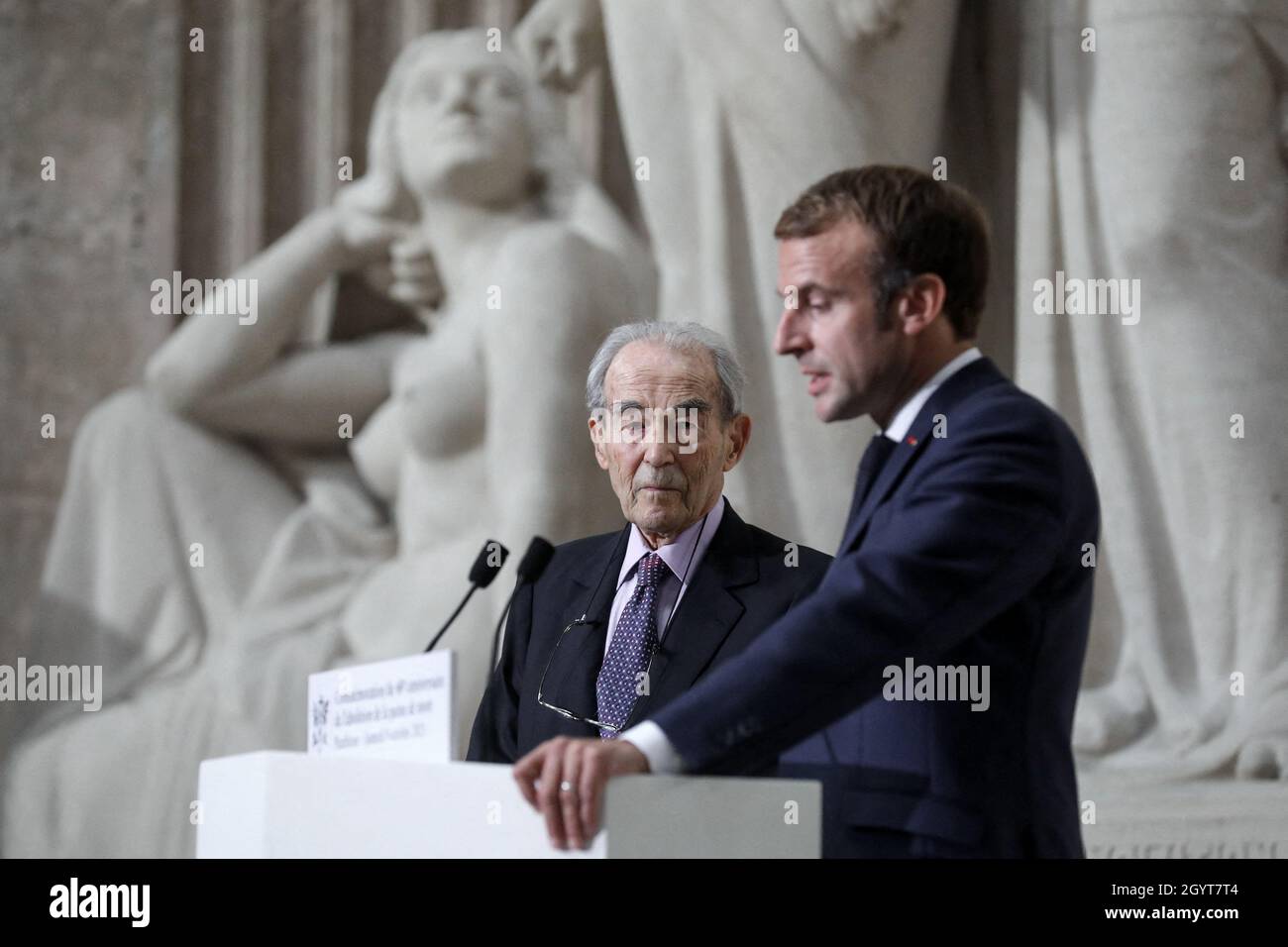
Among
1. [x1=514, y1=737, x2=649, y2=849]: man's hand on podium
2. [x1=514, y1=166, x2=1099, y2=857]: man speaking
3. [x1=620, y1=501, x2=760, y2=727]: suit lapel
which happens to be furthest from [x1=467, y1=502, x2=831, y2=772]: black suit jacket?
[x1=514, y1=737, x2=649, y2=849]: man's hand on podium

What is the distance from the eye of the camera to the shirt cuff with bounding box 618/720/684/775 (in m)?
1.43

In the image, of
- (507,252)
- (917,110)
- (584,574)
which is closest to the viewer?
(584,574)

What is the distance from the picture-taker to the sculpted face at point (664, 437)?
1.83 m

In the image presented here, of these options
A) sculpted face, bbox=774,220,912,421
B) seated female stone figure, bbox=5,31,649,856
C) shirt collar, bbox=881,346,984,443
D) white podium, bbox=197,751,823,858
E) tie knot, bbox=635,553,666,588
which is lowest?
white podium, bbox=197,751,823,858

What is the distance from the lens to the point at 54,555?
4.59m

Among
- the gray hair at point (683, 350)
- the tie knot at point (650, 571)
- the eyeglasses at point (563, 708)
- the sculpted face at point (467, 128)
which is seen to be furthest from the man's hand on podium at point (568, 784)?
the sculpted face at point (467, 128)

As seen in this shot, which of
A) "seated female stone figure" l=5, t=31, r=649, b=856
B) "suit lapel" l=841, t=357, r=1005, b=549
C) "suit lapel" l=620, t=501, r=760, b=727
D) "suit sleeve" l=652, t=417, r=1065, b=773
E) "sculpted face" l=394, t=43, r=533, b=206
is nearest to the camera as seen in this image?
"suit sleeve" l=652, t=417, r=1065, b=773

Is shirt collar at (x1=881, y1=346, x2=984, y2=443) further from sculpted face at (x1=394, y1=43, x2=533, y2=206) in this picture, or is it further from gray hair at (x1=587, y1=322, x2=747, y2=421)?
sculpted face at (x1=394, y1=43, x2=533, y2=206)

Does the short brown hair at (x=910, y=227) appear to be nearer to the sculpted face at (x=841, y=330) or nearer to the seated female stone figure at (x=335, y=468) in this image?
the sculpted face at (x=841, y=330)

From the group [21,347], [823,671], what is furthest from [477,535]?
[823,671]

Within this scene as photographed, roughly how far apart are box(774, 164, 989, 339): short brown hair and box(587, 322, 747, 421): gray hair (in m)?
0.19

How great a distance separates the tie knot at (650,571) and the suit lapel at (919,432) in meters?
0.21
